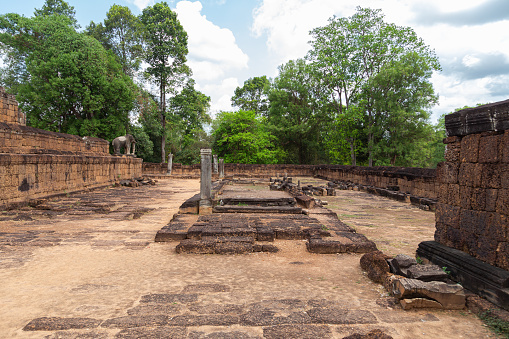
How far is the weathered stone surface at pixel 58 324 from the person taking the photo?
2524mm

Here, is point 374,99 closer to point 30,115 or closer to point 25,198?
point 25,198

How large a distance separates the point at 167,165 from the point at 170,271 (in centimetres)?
2408

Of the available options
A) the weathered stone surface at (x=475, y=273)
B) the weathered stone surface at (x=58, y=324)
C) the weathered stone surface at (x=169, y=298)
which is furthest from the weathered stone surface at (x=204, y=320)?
the weathered stone surface at (x=475, y=273)

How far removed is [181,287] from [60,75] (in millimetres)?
26028

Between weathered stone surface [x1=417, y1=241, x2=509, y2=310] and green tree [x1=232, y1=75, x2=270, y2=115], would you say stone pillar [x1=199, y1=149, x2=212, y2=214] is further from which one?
green tree [x1=232, y1=75, x2=270, y2=115]

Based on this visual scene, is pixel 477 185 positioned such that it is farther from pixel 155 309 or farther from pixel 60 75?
pixel 60 75

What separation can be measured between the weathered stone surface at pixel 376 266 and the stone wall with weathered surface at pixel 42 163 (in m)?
9.56

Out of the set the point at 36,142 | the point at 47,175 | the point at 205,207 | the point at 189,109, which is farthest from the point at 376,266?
the point at 189,109

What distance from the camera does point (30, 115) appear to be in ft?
74.2

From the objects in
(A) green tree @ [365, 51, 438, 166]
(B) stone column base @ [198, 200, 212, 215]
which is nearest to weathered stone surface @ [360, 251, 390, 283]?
(B) stone column base @ [198, 200, 212, 215]

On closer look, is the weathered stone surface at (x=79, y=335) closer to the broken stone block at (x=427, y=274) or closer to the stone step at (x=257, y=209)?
the broken stone block at (x=427, y=274)

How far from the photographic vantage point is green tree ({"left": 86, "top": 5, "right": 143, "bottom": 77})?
29.2 m

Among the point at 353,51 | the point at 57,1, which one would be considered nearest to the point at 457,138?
the point at 353,51

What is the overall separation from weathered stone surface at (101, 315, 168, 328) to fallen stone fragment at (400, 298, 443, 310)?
95.4 inches
